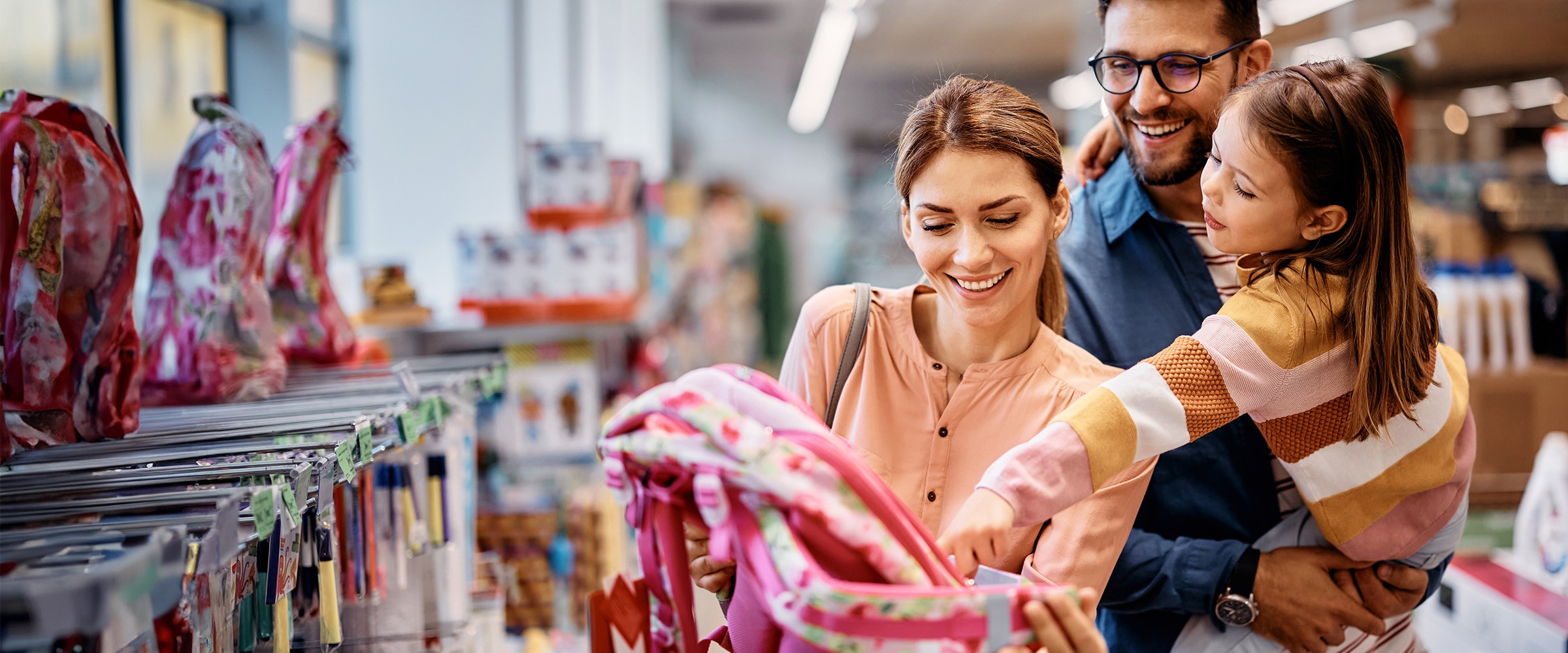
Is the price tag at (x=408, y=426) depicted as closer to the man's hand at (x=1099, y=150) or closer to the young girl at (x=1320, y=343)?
the young girl at (x=1320, y=343)

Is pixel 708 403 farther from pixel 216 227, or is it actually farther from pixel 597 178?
pixel 597 178

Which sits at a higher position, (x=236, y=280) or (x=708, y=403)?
(x=236, y=280)

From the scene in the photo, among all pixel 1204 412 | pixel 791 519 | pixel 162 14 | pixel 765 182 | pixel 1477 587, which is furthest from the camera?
pixel 765 182

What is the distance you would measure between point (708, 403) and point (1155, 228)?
3.91 feet

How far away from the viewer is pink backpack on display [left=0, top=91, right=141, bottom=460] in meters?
1.24

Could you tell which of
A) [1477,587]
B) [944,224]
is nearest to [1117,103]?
[944,224]

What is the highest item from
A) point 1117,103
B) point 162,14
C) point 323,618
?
point 162,14

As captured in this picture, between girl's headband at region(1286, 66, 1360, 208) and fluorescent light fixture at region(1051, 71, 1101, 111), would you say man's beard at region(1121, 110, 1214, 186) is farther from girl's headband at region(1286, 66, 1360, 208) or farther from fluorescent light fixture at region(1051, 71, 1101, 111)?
fluorescent light fixture at region(1051, 71, 1101, 111)

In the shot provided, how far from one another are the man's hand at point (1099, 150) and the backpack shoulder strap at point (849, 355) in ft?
2.83

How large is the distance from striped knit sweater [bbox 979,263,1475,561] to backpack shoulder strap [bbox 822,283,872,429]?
0.29 meters

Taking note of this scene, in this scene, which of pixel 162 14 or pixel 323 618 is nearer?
pixel 323 618

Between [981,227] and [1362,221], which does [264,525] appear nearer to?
[981,227]

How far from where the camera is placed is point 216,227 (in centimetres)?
176

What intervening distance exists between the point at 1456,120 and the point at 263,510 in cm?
1358
